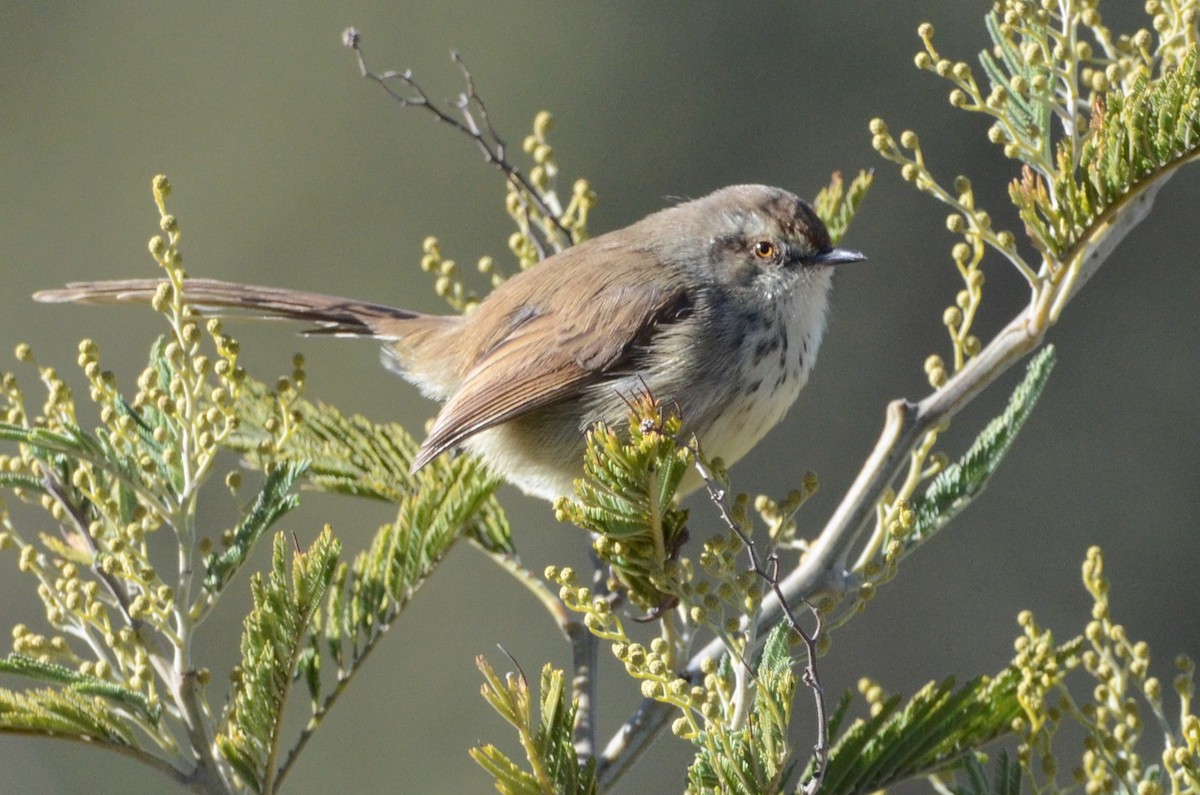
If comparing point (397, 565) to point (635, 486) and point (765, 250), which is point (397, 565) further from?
point (765, 250)

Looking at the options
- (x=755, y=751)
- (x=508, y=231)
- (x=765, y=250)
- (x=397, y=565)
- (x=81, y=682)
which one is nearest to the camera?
(x=755, y=751)

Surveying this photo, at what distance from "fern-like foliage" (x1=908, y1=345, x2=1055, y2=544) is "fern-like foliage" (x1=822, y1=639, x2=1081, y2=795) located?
1.03 ft

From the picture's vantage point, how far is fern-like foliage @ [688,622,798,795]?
1500 millimetres

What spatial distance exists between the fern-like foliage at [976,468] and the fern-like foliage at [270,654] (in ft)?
3.07

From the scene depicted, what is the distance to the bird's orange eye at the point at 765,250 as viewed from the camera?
3312 mm

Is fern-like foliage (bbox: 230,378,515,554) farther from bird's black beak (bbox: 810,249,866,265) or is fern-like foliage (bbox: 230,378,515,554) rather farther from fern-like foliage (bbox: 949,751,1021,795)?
bird's black beak (bbox: 810,249,866,265)

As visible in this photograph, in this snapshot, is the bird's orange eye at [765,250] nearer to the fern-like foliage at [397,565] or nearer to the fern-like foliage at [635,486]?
the fern-like foliage at [397,565]

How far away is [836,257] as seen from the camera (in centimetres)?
323

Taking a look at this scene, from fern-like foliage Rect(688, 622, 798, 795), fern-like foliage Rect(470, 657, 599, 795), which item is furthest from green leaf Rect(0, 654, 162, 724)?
fern-like foliage Rect(688, 622, 798, 795)

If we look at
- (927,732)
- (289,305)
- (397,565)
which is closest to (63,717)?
(397,565)

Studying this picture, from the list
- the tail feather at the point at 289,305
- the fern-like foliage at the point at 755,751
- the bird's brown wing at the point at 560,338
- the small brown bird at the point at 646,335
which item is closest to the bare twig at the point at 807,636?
the fern-like foliage at the point at 755,751

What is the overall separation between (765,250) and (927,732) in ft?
5.41

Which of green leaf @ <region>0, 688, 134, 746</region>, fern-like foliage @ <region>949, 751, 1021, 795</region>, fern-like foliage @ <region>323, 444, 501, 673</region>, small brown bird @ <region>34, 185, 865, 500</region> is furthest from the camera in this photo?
small brown bird @ <region>34, 185, 865, 500</region>

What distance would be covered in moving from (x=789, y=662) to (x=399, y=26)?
9633 millimetres
